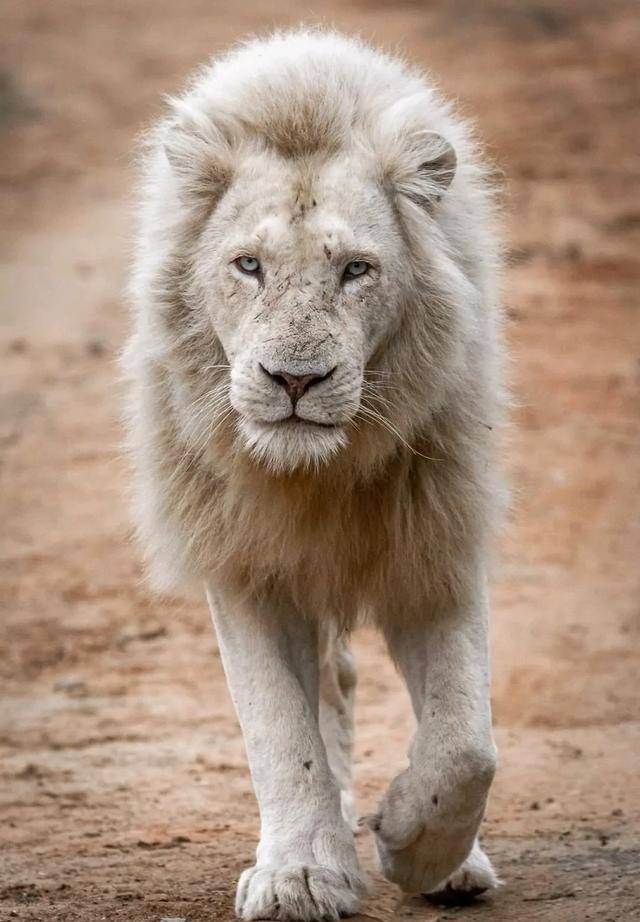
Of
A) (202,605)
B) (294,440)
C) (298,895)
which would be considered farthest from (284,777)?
(202,605)

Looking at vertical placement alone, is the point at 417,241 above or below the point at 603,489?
above

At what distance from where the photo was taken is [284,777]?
4641 mm

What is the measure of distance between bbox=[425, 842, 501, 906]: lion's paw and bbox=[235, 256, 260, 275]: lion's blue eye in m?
1.76

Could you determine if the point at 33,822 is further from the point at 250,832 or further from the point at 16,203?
the point at 16,203

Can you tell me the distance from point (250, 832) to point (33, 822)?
747mm

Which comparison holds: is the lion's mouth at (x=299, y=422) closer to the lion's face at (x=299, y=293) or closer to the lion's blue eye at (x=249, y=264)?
the lion's face at (x=299, y=293)

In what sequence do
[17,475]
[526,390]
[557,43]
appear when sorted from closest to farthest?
[17,475], [526,390], [557,43]

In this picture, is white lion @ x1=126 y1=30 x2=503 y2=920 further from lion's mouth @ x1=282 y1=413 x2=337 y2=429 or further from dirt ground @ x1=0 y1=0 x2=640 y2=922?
dirt ground @ x1=0 y1=0 x2=640 y2=922

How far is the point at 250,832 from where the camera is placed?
19.2 feet

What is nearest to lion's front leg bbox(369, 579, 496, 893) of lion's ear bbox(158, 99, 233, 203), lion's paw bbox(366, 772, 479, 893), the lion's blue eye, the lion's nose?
lion's paw bbox(366, 772, 479, 893)

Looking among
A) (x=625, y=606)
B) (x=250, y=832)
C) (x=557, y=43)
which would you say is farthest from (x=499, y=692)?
(x=557, y=43)

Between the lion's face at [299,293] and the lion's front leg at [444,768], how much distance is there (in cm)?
72

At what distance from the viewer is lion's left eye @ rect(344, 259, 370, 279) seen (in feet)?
14.4

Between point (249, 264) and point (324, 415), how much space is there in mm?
455
